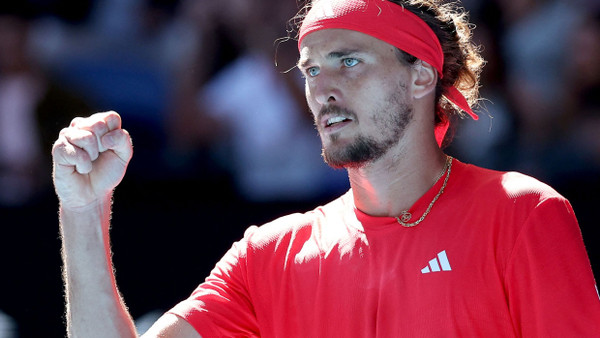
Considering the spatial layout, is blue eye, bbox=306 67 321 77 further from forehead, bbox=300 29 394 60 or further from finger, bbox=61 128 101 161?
finger, bbox=61 128 101 161

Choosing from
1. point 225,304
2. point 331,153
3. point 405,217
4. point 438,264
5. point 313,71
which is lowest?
point 225,304

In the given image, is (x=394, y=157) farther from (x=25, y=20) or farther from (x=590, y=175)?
(x=25, y=20)

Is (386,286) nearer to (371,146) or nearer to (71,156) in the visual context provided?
(371,146)

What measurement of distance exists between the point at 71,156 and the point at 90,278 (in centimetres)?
40

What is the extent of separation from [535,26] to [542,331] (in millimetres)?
2690

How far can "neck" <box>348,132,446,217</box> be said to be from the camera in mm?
2824

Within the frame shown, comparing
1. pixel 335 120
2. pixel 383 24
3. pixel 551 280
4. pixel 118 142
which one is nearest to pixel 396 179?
pixel 335 120

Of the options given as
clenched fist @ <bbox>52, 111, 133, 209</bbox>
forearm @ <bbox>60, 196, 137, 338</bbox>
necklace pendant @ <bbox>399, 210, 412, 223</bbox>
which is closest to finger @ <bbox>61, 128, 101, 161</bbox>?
clenched fist @ <bbox>52, 111, 133, 209</bbox>

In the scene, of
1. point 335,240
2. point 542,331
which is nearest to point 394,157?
point 335,240

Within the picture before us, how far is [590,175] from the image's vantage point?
166 inches

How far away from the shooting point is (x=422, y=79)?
296cm

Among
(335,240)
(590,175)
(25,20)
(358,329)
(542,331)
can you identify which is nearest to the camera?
(542,331)

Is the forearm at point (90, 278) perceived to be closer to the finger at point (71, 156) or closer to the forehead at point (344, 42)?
the finger at point (71, 156)

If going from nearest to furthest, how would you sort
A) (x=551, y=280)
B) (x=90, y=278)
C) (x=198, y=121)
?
(x=551, y=280) < (x=90, y=278) < (x=198, y=121)
